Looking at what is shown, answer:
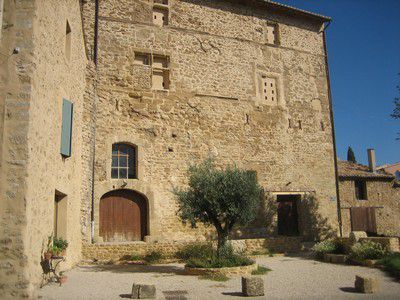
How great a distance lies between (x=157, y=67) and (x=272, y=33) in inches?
235

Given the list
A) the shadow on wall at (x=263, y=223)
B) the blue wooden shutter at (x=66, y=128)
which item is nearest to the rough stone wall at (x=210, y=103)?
the shadow on wall at (x=263, y=223)

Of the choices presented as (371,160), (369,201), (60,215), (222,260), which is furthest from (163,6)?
(371,160)

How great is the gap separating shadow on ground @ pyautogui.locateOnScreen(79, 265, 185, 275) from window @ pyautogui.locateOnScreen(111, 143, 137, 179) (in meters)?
3.56

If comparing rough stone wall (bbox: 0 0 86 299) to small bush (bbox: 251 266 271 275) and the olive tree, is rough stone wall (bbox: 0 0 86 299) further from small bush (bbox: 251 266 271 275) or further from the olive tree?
small bush (bbox: 251 266 271 275)

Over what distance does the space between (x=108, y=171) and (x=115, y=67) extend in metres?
3.83

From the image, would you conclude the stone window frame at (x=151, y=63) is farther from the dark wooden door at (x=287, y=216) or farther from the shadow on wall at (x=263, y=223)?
the dark wooden door at (x=287, y=216)

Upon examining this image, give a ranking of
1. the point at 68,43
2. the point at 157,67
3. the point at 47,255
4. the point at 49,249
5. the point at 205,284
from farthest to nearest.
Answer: the point at 157,67, the point at 68,43, the point at 205,284, the point at 49,249, the point at 47,255

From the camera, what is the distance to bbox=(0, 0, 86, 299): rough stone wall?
624 cm

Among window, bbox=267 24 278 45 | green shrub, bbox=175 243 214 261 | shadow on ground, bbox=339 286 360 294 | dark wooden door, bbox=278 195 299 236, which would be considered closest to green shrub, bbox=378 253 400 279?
shadow on ground, bbox=339 286 360 294

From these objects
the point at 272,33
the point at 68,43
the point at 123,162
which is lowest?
the point at 123,162

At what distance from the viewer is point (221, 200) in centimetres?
1038

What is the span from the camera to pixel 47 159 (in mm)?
7809

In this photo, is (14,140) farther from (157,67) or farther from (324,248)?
(324,248)

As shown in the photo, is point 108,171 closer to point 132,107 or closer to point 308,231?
point 132,107
